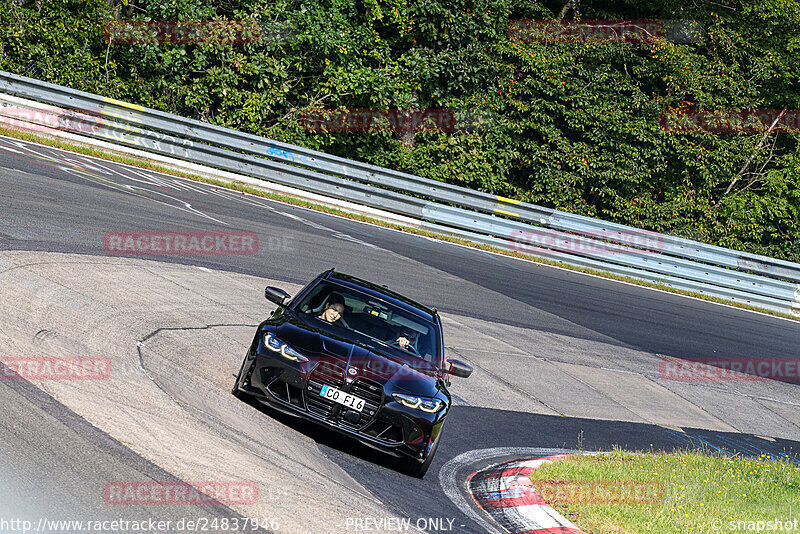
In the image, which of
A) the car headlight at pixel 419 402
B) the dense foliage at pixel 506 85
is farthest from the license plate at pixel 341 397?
the dense foliage at pixel 506 85

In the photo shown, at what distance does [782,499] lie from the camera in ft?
28.1

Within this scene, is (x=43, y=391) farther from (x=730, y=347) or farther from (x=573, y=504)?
(x=730, y=347)

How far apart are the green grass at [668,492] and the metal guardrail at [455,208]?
11.5 meters

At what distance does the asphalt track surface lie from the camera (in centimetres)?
566

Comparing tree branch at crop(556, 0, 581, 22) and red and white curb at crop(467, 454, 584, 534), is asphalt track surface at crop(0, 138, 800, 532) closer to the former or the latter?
red and white curb at crop(467, 454, 584, 534)

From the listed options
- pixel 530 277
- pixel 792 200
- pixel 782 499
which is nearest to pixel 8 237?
pixel 782 499

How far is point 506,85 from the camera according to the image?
26422 millimetres

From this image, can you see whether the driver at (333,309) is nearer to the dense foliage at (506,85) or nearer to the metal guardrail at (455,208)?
the metal guardrail at (455,208)

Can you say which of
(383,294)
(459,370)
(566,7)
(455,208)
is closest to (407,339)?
(459,370)

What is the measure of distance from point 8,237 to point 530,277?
37.0 feet

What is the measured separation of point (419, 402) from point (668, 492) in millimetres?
2580

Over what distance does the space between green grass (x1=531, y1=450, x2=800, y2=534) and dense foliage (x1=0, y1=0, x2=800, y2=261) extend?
52.7 feet

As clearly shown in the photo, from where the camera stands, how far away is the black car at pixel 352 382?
746 centimetres

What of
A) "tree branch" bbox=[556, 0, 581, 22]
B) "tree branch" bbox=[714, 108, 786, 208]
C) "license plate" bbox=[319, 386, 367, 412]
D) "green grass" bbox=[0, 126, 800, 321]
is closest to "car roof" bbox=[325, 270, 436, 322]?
"license plate" bbox=[319, 386, 367, 412]
